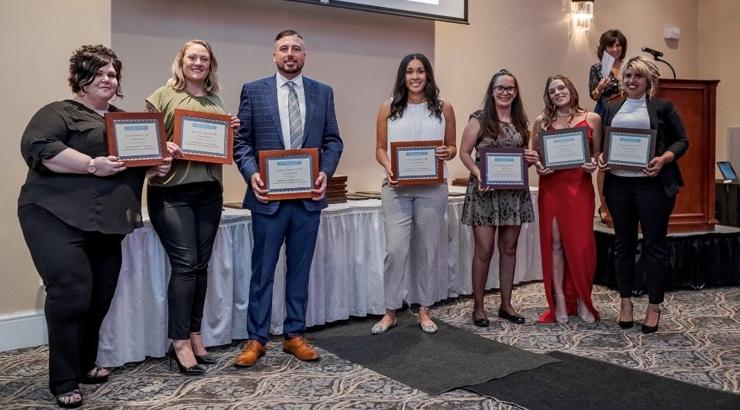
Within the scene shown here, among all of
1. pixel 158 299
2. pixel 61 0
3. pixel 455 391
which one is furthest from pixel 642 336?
pixel 61 0

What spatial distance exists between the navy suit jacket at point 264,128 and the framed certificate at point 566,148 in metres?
1.25

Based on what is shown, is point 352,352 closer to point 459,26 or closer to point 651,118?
point 651,118

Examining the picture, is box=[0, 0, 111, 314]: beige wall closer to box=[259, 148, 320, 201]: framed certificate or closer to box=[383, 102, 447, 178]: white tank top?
box=[259, 148, 320, 201]: framed certificate

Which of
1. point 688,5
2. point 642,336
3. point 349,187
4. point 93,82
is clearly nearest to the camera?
point 93,82

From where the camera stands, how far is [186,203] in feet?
8.81

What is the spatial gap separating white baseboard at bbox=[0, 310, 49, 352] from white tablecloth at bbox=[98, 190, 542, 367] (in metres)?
0.58

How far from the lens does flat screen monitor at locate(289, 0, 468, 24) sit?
13.9ft

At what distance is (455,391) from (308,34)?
2.61 metres

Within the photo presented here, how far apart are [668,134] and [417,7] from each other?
198 cm

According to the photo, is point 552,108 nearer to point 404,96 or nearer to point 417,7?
point 404,96

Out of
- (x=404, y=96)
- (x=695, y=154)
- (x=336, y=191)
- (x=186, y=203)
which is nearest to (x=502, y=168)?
(x=404, y=96)

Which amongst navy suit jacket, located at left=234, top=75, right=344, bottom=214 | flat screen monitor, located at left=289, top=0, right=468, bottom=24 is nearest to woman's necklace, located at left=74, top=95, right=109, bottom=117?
navy suit jacket, located at left=234, top=75, right=344, bottom=214

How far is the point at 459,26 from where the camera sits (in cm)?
508

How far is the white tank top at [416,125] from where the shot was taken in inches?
129
